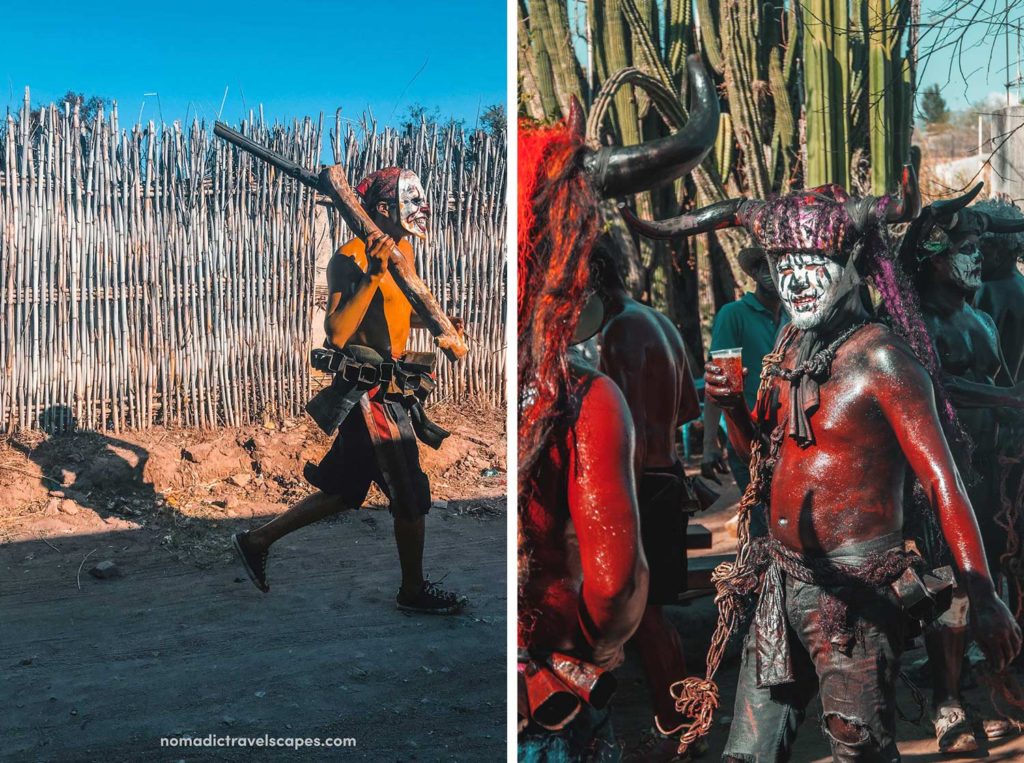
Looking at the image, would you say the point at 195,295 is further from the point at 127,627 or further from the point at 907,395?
the point at 907,395

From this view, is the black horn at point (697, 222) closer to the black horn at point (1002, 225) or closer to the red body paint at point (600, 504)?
the red body paint at point (600, 504)

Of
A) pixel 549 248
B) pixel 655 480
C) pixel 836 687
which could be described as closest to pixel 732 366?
pixel 549 248

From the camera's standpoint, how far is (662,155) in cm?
268

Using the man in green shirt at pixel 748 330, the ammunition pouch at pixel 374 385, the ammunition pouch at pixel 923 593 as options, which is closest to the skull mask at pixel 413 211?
the ammunition pouch at pixel 374 385

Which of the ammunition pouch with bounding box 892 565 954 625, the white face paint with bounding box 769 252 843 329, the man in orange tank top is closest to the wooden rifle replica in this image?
the man in orange tank top

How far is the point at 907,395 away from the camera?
2.90 m

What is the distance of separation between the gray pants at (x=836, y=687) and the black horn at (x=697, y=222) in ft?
3.26

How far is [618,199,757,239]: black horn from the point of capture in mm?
3232

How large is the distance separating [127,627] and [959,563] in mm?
3019

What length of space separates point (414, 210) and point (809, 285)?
193cm

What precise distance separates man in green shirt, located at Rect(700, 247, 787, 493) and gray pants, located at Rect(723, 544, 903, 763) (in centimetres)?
163

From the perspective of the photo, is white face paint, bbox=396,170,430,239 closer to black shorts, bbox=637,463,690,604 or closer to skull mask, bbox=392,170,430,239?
skull mask, bbox=392,170,430,239

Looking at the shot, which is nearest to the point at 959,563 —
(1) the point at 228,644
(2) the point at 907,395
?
(2) the point at 907,395

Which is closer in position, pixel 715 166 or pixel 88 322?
pixel 88 322
